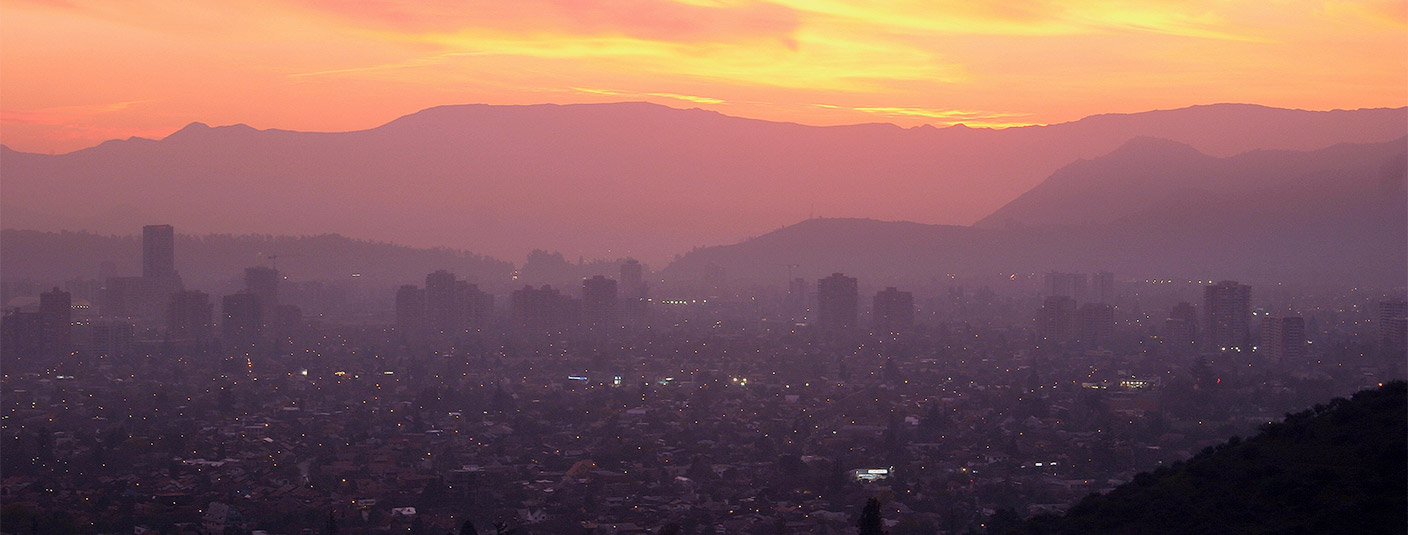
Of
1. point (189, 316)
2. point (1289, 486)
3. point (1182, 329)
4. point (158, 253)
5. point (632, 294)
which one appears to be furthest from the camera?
point (632, 294)

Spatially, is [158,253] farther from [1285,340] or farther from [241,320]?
[1285,340]

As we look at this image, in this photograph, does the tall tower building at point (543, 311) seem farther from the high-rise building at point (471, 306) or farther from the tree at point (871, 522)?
the tree at point (871, 522)

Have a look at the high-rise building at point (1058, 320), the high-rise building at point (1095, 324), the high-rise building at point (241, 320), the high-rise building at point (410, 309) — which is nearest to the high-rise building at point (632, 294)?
the high-rise building at point (410, 309)

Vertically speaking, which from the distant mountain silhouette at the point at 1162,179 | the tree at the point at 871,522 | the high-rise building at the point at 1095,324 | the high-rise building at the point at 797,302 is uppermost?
the distant mountain silhouette at the point at 1162,179

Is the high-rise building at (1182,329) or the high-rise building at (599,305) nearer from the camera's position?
the high-rise building at (1182,329)

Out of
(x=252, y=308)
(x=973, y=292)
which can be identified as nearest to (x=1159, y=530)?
(x=252, y=308)

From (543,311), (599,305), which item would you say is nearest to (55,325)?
(543,311)
